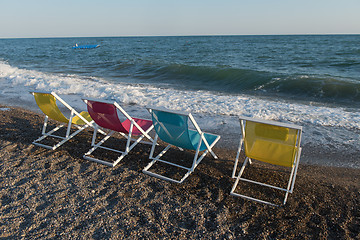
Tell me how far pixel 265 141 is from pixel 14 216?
3146 mm

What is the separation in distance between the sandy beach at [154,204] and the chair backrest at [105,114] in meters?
0.62

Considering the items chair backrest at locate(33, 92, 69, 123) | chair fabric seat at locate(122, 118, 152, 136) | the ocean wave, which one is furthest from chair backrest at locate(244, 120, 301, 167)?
the ocean wave

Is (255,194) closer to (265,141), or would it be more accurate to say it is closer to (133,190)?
(265,141)

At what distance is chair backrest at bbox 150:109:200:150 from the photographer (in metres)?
3.68

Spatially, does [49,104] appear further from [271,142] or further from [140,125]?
[271,142]

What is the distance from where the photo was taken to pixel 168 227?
9.45ft

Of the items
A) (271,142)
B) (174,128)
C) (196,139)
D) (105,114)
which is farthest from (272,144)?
(105,114)

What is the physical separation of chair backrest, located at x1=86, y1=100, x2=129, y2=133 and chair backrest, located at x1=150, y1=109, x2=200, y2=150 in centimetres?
69

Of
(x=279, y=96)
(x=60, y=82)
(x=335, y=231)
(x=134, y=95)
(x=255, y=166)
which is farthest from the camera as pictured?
(x=60, y=82)

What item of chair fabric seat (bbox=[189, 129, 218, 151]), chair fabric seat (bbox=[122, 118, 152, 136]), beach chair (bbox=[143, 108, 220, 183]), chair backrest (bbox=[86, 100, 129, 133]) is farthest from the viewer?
chair fabric seat (bbox=[122, 118, 152, 136])

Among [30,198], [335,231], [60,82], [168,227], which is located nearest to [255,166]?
[335,231]

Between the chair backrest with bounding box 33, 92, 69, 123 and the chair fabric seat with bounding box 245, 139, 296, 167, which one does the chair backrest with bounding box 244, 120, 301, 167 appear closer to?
the chair fabric seat with bounding box 245, 139, 296, 167

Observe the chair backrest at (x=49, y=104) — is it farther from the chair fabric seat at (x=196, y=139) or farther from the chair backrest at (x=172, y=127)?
the chair fabric seat at (x=196, y=139)

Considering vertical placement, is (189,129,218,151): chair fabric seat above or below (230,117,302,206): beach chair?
below
